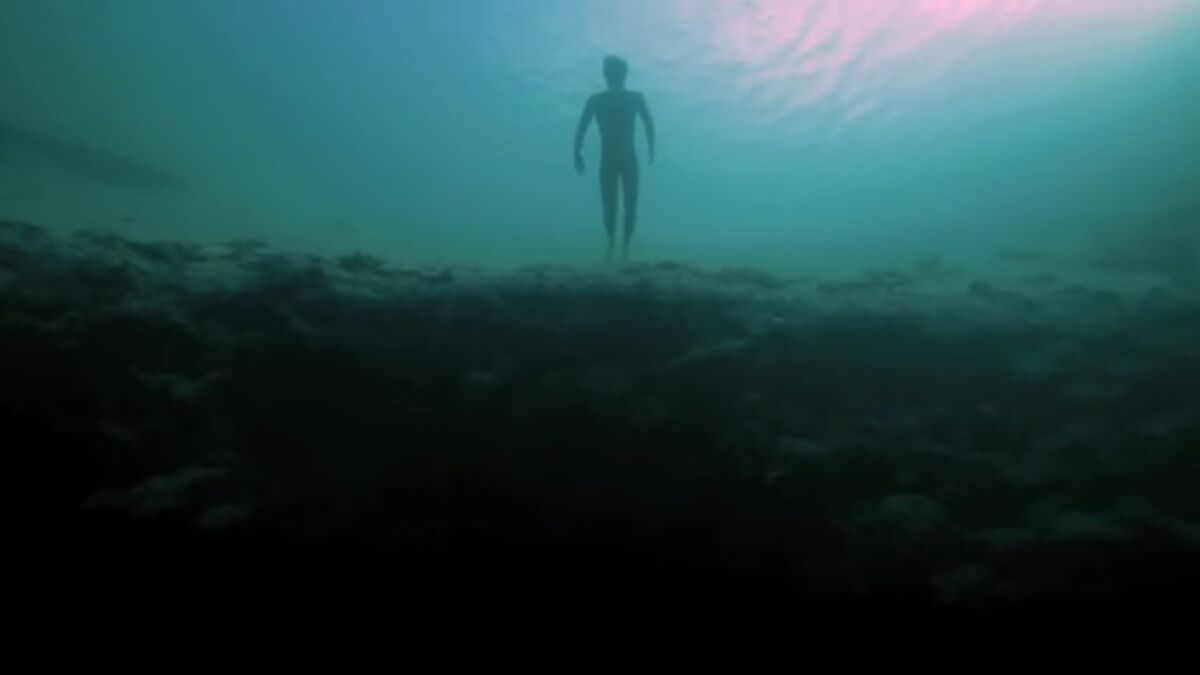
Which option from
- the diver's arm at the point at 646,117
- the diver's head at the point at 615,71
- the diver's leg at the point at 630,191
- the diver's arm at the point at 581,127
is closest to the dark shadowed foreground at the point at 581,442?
the diver's leg at the point at 630,191

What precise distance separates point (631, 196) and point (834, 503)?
20.1 feet

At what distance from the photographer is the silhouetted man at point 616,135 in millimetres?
9438

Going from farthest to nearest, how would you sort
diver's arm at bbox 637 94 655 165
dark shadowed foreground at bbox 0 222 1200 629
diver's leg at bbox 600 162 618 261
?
diver's leg at bbox 600 162 618 261
diver's arm at bbox 637 94 655 165
dark shadowed foreground at bbox 0 222 1200 629

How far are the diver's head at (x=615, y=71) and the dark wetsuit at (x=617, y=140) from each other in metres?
0.09

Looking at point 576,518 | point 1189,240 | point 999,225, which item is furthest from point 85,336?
point 999,225

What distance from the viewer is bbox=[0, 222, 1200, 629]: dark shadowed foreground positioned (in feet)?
11.4

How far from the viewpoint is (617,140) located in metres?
9.43

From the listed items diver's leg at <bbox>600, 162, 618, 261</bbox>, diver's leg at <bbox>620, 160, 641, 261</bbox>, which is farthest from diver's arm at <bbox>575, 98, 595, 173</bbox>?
diver's leg at <bbox>620, 160, 641, 261</bbox>

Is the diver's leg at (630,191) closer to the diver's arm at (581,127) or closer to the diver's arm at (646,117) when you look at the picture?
the diver's arm at (646,117)

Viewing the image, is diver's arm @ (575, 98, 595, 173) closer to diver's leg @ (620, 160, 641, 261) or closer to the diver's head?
the diver's head

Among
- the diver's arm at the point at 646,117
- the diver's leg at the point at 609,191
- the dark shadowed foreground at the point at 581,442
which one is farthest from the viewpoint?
the diver's leg at the point at 609,191

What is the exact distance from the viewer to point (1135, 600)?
3244 mm

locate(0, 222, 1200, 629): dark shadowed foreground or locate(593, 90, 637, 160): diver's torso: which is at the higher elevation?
locate(593, 90, 637, 160): diver's torso

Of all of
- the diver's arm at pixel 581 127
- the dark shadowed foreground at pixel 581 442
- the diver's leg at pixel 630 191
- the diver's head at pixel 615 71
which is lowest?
the dark shadowed foreground at pixel 581 442
